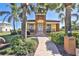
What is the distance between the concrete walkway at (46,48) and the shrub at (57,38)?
0.07 m

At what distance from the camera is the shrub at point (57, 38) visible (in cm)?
333

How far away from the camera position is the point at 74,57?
Result: 328cm

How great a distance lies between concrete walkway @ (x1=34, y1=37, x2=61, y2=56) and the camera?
331cm

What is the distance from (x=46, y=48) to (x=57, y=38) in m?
0.23

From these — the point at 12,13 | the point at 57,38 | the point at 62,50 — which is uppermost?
the point at 12,13

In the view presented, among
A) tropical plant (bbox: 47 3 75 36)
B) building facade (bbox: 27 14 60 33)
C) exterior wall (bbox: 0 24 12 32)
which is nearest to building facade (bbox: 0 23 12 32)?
exterior wall (bbox: 0 24 12 32)

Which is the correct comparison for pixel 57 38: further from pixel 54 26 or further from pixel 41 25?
pixel 41 25

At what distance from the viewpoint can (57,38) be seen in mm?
3381

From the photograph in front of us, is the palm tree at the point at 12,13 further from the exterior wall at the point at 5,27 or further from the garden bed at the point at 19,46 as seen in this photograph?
the garden bed at the point at 19,46

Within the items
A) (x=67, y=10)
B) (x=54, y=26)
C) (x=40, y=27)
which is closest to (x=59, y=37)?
(x=54, y=26)

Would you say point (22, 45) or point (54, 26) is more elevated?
point (54, 26)

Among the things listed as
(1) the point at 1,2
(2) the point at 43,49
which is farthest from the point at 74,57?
(1) the point at 1,2

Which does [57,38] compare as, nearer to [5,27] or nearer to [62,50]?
[62,50]

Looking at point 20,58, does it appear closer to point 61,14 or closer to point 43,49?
point 43,49
